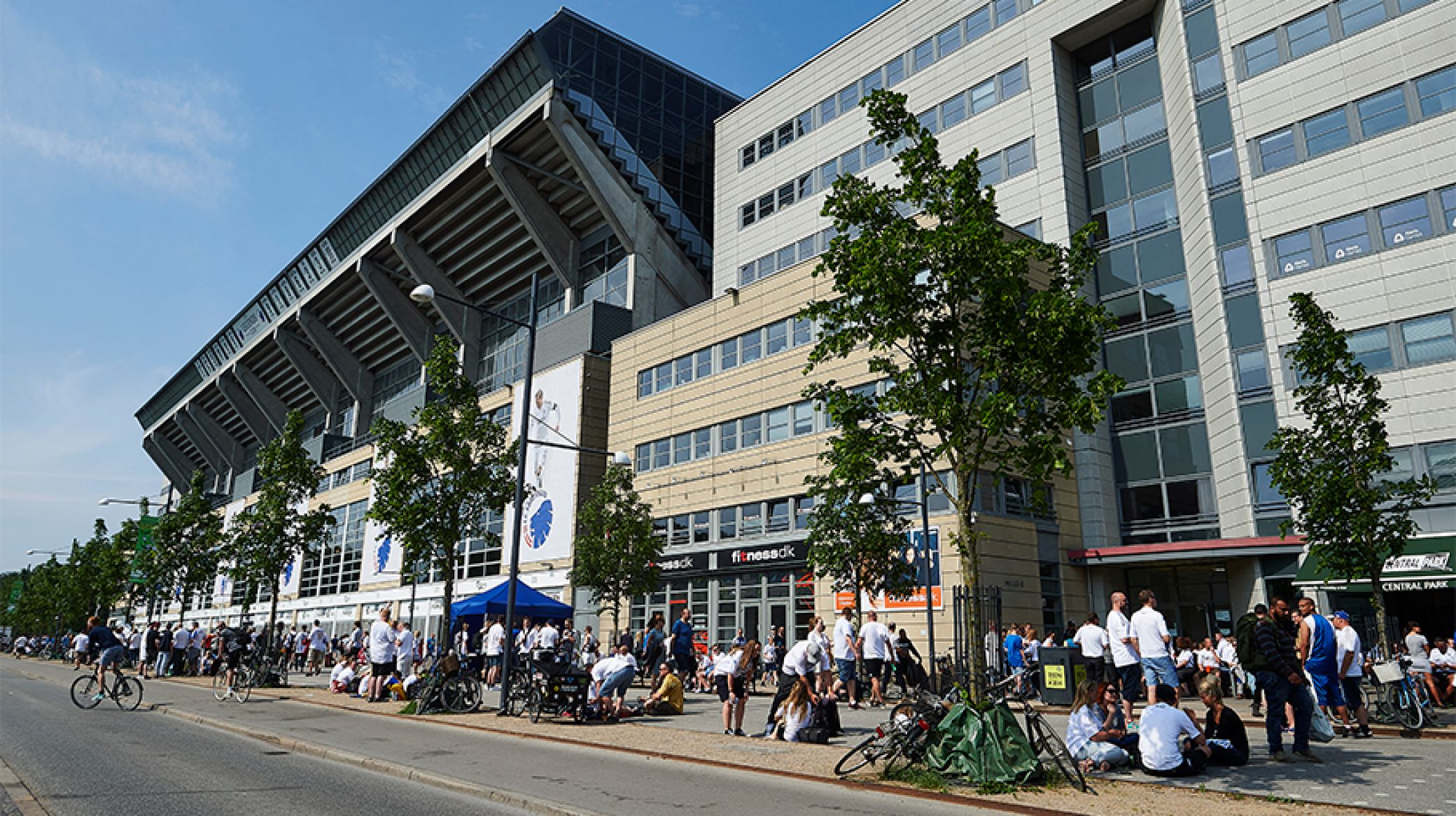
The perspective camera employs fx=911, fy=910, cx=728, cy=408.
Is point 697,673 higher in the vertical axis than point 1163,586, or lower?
lower

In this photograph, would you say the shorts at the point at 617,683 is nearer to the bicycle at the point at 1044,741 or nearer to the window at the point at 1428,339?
the bicycle at the point at 1044,741

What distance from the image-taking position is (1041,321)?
426 inches

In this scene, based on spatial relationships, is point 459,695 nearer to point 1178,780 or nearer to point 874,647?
point 874,647

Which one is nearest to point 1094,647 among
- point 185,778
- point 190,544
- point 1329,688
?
point 1329,688

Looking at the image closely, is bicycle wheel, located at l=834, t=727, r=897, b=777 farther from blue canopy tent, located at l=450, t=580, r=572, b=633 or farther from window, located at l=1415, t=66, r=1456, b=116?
window, located at l=1415, t=66, r=1456, b=116

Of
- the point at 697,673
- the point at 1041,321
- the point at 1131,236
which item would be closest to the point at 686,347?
the point at 697,673

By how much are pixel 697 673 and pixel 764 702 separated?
6.56m

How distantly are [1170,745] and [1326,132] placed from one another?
26.6 meters

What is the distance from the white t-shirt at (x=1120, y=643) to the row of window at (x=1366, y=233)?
20.3 metres

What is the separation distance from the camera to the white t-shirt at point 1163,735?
9.53m

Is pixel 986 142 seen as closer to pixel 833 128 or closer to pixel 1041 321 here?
pixel 833 128

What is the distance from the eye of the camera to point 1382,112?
27.3 meters

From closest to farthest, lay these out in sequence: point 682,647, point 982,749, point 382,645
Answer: point 982,749
point 382,645
point 682,647

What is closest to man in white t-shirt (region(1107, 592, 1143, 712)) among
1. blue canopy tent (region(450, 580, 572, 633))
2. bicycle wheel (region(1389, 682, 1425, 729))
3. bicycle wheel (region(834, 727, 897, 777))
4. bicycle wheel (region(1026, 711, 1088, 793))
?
bicycle wheel (region(1389, 682, 1425, 729))
